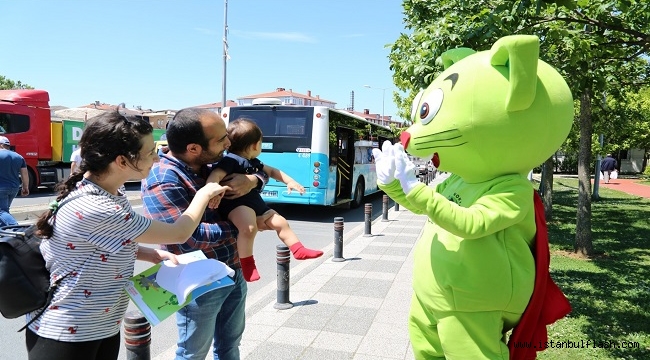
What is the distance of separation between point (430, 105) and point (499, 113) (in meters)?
0.39

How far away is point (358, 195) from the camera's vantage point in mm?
14844

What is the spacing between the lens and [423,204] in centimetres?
219

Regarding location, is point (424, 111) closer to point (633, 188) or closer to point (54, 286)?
point (54, 286)

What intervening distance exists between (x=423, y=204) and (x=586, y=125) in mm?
6963

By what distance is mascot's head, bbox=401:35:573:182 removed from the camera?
2.16 m

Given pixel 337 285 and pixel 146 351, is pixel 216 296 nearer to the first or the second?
pixel 146 351

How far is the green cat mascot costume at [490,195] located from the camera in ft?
7.20

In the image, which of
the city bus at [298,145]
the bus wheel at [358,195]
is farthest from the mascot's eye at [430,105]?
the bus wheel at [358,195]

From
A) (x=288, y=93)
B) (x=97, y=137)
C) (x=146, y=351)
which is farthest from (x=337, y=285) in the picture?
(x=288, y=93)

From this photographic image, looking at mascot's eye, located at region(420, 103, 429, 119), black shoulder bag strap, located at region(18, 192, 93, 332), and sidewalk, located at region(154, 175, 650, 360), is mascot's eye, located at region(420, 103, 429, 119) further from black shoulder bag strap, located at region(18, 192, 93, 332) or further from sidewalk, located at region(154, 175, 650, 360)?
sidewalk, located at region(154, 175, 650, 360)

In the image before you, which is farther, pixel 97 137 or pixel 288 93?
pixel 288 93

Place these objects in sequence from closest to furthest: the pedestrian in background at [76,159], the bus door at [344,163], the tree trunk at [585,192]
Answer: the pedestrian in background at [76,159], the tree trunk at [585,192], the bus door at [344,163]

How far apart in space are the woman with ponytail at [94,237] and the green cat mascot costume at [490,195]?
1230 mm

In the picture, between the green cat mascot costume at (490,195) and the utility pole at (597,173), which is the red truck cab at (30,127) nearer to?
the green cat mascot costume at (490,195)
